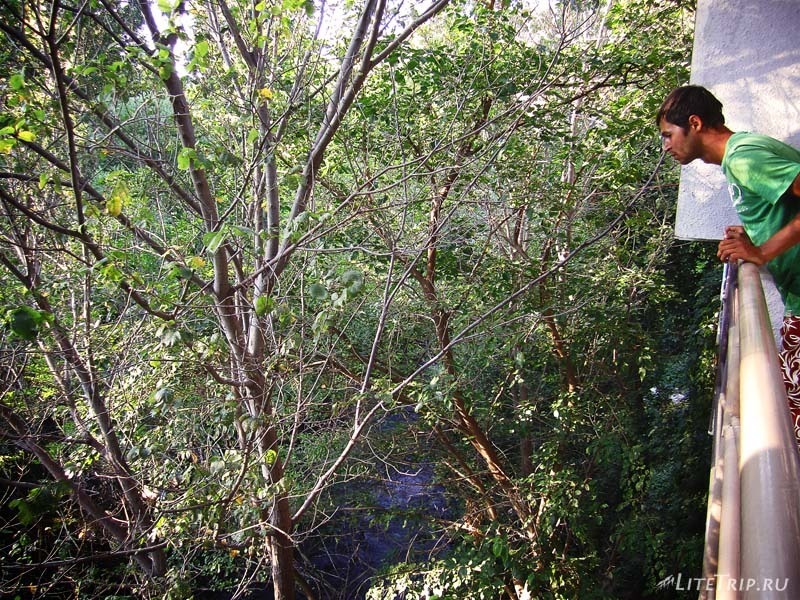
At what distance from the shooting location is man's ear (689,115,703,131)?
1.70m

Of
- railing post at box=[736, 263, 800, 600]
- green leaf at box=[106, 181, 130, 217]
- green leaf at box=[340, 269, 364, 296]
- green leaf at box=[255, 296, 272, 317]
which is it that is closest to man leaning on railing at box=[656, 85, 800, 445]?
railing post at box=[736, 263, 800, 600]

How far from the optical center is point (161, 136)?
3.77 meters

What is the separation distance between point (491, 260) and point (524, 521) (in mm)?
2178

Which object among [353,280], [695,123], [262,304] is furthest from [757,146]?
[262,304]

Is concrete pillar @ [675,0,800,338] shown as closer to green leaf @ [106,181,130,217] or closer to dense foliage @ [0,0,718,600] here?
dense foliage @ [0,0,718,600]

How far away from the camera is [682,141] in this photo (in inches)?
68.4

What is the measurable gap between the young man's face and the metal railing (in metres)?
0.84

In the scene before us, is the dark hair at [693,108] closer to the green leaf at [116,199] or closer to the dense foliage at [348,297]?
the dense foliage at [348,297]

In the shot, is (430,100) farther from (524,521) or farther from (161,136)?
(524,521)

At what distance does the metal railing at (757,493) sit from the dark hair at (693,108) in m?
0.87

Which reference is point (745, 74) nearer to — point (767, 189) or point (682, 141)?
point (682, 141)

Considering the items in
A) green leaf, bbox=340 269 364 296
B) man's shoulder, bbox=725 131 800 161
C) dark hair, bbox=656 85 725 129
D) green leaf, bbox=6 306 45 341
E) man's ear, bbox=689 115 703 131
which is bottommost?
green leaf, bbox=6 306 45 341

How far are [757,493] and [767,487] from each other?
0.01 meters

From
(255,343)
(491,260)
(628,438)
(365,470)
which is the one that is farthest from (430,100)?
(628,438)
